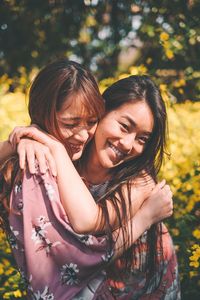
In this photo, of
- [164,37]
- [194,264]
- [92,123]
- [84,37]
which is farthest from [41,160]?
[84,37]

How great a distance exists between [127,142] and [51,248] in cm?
61

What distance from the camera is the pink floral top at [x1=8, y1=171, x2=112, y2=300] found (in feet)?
5.86

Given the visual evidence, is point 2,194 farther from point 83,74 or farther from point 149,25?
point 149,25

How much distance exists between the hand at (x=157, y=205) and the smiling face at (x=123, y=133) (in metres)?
0.25

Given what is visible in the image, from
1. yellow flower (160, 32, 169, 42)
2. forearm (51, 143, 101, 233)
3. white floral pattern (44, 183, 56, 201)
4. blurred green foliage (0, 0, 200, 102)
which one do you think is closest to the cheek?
forearm (51, 143, 101, 233)

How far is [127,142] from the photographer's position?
7.13ft

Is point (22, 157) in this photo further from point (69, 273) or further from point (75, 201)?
point (69, 273)

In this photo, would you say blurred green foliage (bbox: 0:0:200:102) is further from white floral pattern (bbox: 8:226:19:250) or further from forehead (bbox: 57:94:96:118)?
white floral pattern (bbox: 8:226:19:250)

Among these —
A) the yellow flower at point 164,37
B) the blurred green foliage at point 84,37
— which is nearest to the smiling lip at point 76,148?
the yellow flower at point 164,37

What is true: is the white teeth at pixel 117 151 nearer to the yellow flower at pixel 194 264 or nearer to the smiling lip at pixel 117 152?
the smiling lip at pixel 117 152

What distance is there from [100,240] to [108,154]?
1.66 feet

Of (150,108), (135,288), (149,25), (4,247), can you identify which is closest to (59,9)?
(149,25)

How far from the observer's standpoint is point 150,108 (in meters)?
2.23

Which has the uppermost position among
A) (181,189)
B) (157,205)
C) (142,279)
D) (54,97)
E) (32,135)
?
(54,97)
